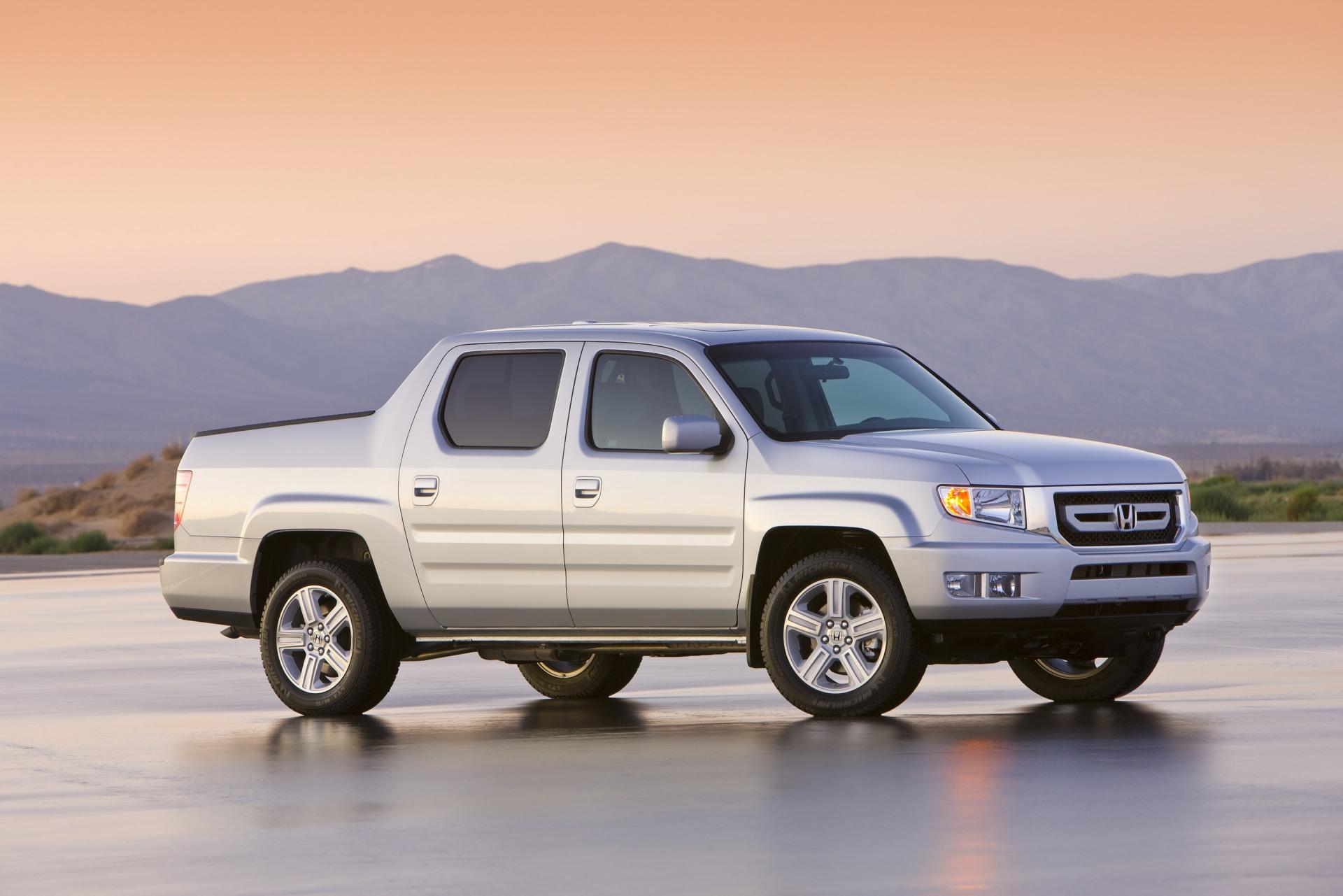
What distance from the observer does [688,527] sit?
41.8 feet

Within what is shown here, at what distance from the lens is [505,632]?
13.4 metres

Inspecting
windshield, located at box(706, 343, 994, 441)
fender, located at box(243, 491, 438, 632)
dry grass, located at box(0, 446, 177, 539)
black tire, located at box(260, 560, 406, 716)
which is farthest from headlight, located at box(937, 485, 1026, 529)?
dry grass, located at box(0, 446, 177, 539)

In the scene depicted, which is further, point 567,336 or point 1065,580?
point 567,336

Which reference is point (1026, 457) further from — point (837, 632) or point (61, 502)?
point (61, 502)

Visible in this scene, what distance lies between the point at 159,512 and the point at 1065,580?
54.8 meters

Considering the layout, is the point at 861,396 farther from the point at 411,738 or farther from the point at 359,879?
the point at 359,879

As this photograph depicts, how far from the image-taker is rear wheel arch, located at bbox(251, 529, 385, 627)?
553 inches

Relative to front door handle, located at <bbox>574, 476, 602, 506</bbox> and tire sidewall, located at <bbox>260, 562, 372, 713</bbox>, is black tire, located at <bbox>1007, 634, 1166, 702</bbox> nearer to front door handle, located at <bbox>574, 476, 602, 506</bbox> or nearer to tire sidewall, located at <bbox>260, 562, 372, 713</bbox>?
front door handle, located at <bbox>574, 476, 602, 506</bbox>

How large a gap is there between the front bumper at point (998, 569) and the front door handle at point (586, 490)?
159 centimetres

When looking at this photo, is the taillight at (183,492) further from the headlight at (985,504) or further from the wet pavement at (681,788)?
the headlight at (985,504)

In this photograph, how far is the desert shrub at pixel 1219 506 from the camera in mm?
53750

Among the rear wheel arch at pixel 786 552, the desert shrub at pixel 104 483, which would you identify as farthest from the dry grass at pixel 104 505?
the rear wheel arch at pixel 786 552

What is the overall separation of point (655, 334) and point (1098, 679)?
10.1ft

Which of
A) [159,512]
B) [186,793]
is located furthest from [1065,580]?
[159,512]
